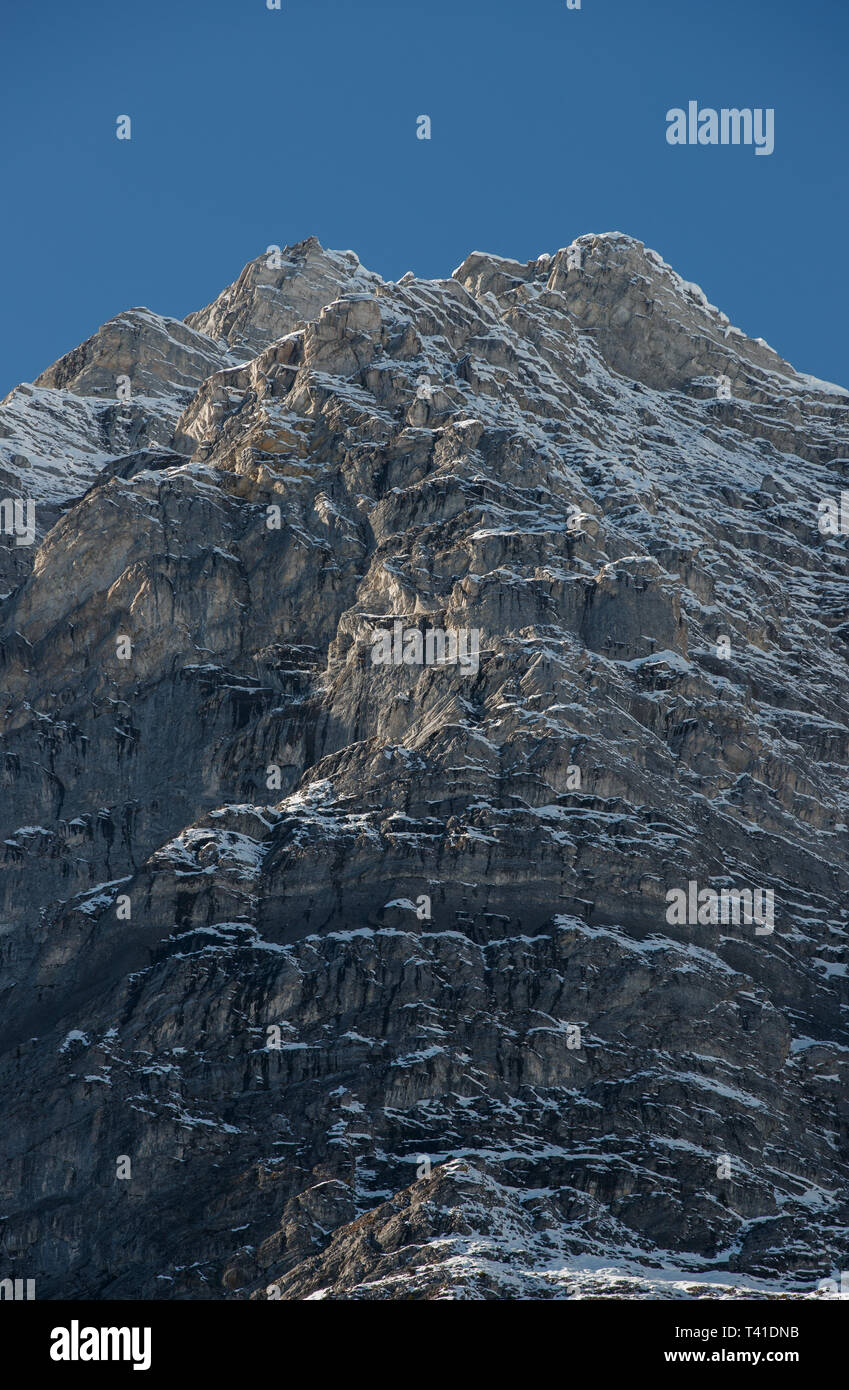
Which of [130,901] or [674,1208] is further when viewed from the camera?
[130,901]

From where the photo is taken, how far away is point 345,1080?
585ft

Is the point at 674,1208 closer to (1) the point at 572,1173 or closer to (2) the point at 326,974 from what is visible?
(1) the point at 572,1173

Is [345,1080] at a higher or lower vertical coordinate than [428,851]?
lower

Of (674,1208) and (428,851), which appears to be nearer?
(674,1208)

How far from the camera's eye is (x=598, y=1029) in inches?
7200
